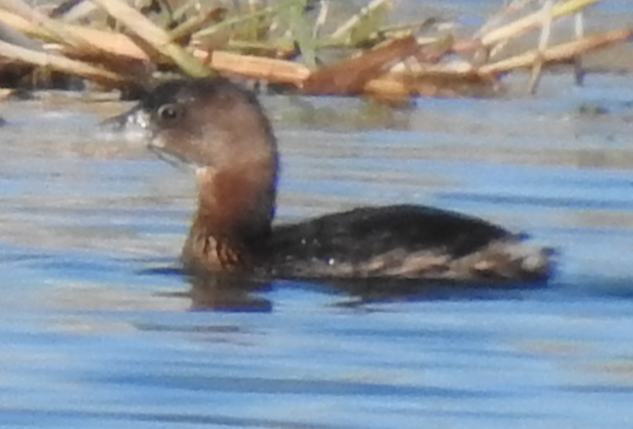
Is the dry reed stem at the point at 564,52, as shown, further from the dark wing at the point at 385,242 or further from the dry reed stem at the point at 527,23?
the dark wing at the point at 385,242

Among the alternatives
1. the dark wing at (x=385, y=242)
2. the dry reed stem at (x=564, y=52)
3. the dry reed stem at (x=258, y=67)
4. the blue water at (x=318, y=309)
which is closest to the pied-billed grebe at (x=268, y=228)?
the dark wing at (x=385, y=242)

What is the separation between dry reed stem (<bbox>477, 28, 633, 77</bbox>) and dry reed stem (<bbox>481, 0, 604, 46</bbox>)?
195 mm

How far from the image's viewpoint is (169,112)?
946 centimetres

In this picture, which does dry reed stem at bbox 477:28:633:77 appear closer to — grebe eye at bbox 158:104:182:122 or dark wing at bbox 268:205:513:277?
grebe eye at bbox 158:104:182:122

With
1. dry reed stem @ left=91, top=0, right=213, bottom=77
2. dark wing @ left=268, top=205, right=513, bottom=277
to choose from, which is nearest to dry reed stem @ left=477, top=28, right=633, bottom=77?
dry reed stem @ left=91, top=0, right=213, bottom=77

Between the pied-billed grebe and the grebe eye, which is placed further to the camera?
the grebe eye

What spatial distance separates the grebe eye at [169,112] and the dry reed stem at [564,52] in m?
3.13

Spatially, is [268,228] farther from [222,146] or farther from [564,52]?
[564,52]

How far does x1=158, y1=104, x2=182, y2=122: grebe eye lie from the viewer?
9.44 meters

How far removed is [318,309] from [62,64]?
4919mm

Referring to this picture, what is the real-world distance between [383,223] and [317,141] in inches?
143

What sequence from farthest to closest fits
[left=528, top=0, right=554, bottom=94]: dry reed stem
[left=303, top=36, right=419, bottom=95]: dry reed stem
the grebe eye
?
1. [left=303, top=36, right=419, bottom=95]: dry reed stem
2. [left=528, top=0, right=554, bottom=94]: dry reed stem
3. the grebe eye

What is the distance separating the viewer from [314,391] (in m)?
6.93

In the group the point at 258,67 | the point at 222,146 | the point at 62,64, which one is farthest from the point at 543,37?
the point at 222,146
